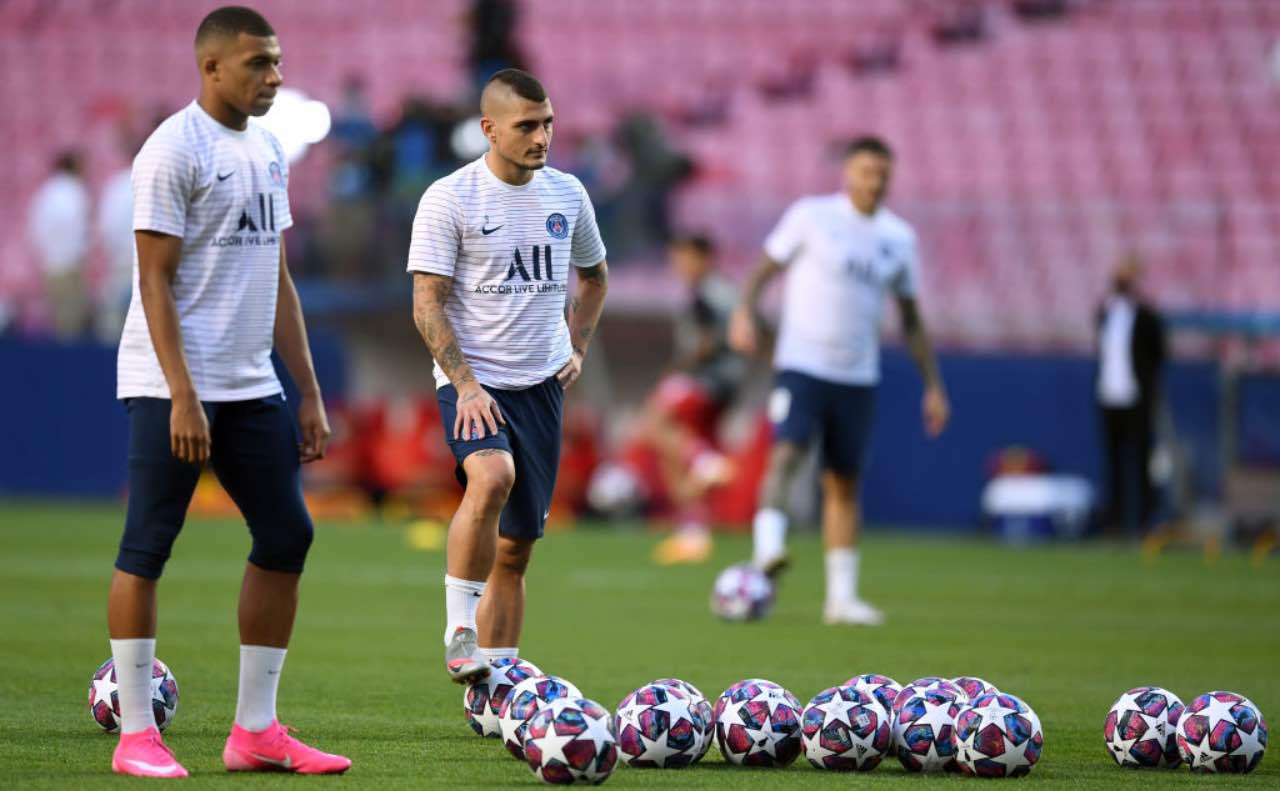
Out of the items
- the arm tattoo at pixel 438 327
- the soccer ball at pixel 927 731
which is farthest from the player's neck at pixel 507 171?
the soccer ball at pixel 927 731

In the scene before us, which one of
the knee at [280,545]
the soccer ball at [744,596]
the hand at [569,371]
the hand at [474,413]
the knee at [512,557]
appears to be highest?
the hand at [569,371]

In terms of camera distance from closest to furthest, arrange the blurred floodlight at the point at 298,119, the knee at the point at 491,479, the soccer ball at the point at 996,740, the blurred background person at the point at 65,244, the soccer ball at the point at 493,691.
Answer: the soccer ball at the point at 996,740 → the soccer ball at the point at 493,691 → the knee at the point at 491,479 → the blurred background person at the point at 65,244 → the blurred floodlight at the point at 298,119

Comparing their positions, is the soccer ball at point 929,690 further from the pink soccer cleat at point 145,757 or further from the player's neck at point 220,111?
the player's neck at point 220,111

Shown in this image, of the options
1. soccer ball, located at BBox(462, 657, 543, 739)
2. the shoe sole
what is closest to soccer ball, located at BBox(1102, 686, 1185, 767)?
soccer ball, located at BBox(462, 657, 543, 739)

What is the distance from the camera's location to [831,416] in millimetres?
11258

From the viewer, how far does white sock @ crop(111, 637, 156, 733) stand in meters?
5.62

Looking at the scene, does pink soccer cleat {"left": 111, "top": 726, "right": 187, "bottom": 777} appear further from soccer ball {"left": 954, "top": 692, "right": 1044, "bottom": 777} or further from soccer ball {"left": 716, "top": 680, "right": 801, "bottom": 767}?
soccer ball {"left": 954, "top": 692, "right": 1044, "bottom": 777}

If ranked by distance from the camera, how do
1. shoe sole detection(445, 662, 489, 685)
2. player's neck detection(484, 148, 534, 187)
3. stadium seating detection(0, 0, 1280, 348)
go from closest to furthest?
shoe sole detection(445, 662, 489, 685)
player's neck detection(484, 148, 534, 187)
stadium seating detection(0, 0, 1280, 348)

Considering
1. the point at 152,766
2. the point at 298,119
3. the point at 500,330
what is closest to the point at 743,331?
the point at 500,330

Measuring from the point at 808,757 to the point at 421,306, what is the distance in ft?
6.58

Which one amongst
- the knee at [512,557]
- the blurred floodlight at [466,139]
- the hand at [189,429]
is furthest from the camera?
the blurred floodlight at [466,139]

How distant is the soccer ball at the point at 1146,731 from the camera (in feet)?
20.6

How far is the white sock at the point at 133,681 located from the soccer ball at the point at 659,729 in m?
1.40

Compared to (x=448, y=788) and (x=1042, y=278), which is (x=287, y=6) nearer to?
(x=1042, y=278)
